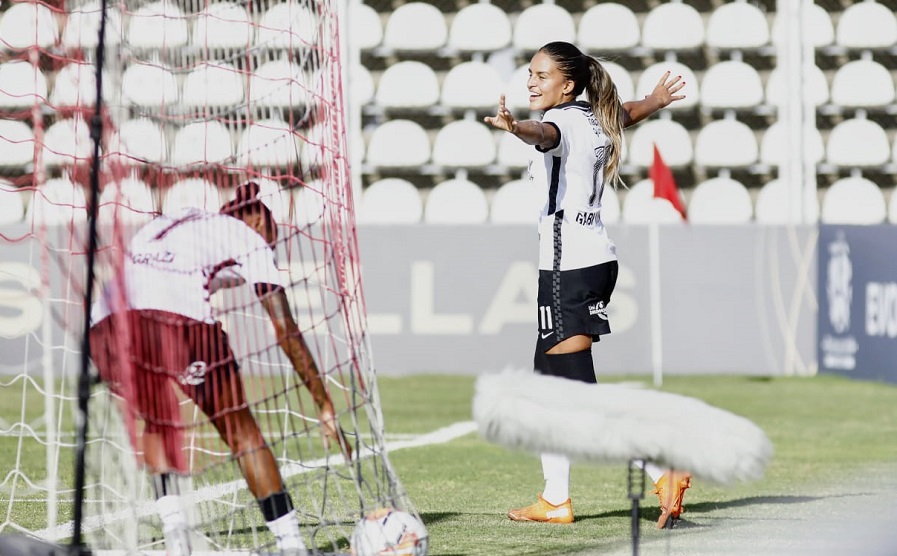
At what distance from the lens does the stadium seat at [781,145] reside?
15.9 meters

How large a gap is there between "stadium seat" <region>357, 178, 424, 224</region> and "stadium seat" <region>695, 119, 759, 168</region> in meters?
3.35

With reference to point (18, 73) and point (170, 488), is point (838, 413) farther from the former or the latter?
point (18, 73)

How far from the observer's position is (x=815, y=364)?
14.1 m

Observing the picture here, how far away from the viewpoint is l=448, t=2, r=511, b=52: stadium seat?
16438 mm

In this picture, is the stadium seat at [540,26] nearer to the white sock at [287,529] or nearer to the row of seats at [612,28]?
the row of seats at [612,28]

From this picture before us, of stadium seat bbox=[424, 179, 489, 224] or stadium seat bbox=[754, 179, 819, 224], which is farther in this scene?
stadium seat bbox=[424, 179, 489, 224]

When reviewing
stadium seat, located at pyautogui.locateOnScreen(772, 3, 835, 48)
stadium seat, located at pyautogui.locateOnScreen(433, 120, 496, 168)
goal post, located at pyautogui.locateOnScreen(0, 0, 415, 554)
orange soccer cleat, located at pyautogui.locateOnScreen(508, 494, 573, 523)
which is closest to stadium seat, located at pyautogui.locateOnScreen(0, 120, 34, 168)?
stadium seat, located at pyautogui.locateOnScreen(433, 120, 496, 168)

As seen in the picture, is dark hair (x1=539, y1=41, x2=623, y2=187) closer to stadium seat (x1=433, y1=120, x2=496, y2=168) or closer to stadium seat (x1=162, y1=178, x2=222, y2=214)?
stadium seat (x1=162, y1=178, x2=222, y2=214)

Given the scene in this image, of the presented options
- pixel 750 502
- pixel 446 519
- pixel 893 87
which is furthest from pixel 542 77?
pixel 893 87

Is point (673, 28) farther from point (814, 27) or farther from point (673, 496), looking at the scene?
point (673, 496)

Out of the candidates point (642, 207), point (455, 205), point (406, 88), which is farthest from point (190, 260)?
point (406, 88)

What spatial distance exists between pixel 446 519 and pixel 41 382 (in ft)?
27.6

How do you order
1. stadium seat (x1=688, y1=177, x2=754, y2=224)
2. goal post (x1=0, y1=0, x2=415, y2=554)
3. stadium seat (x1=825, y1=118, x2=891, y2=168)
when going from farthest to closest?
stadium seat (x1=825, y1=118, x2=891, y2=168) → stadium seat (x1=688, y1=177, x2=754, y2=224) → goal post (x1=0, y1=0, x2=415, y2=554)

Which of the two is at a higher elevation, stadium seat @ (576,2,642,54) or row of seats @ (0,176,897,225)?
stadium seat @ (576,2,642,54)
